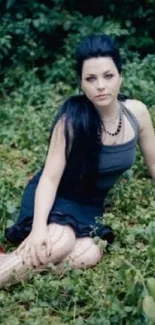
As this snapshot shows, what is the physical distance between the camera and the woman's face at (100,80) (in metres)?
→ 3.75

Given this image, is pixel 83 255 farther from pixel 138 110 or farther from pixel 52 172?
pixel 138 110

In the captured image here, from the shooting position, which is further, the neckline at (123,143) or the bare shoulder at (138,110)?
the bare shoulder at (138,110)

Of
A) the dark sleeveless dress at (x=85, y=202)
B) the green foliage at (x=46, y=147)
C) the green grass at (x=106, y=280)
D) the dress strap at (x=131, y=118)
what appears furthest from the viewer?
the dress strap at (x=131, y=118)

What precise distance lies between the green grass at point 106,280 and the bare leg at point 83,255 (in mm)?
37

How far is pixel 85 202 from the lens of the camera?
4.04 meters

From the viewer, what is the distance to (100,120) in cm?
387

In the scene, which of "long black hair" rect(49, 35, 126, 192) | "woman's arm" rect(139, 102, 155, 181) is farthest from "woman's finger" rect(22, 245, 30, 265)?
"woman's arm" rect(139, 102, 155, 181)

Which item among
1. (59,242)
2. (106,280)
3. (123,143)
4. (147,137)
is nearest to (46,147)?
(147,137)

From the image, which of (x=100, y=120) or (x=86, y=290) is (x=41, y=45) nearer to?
(x=100, y=120)

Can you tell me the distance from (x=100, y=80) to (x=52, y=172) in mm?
479

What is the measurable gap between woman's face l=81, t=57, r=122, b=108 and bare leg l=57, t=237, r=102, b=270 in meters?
0.65

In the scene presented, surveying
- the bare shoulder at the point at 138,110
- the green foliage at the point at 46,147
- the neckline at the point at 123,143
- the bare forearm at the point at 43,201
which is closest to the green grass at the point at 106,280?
the green foliage at the point at 46,147

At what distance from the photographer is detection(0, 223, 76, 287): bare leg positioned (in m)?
3.70

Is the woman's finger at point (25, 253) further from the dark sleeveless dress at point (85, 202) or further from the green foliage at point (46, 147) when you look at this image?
the dark sleeveless dress at point (85, 202)
